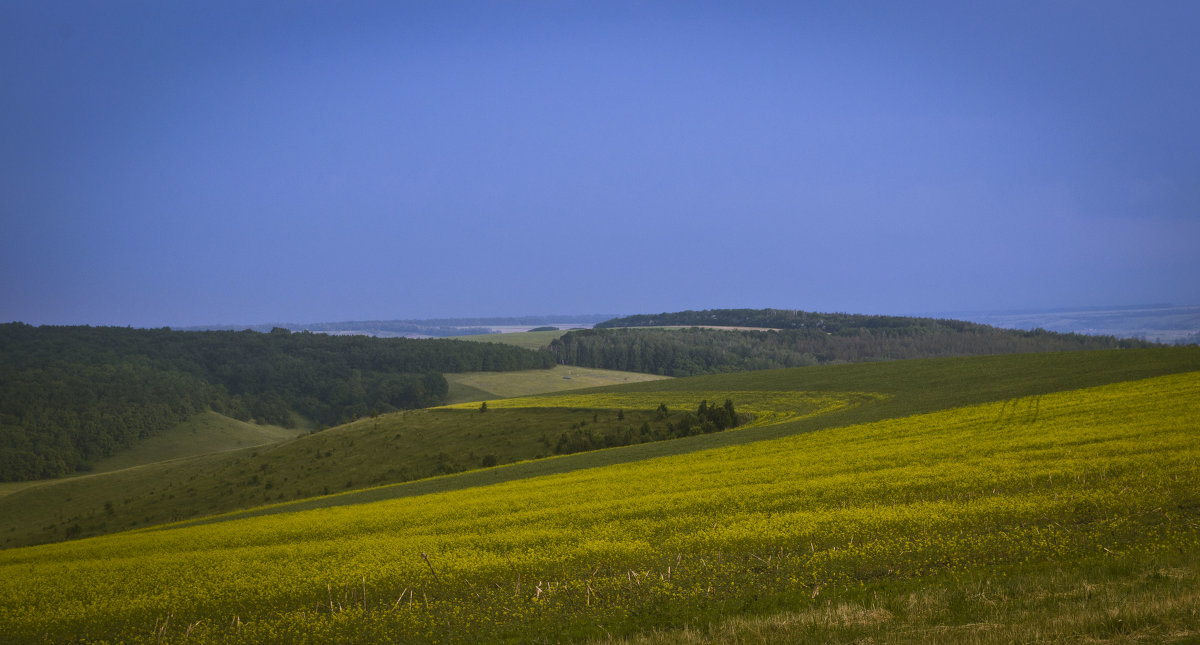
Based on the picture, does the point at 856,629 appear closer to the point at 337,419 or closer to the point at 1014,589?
the point at 1014,589

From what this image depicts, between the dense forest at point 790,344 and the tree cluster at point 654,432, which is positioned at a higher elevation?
the dense forest at point 790,344

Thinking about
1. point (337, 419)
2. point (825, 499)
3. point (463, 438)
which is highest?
point (825, 499)

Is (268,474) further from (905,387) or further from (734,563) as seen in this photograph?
(734,563)

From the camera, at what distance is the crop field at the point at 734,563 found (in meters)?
10.2

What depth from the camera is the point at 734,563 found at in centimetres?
1365

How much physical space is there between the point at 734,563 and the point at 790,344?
151 metres

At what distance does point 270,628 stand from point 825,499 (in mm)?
12639

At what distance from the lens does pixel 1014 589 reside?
1052 centimetres

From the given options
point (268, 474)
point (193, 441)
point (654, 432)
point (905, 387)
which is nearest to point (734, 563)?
point (654, 432)

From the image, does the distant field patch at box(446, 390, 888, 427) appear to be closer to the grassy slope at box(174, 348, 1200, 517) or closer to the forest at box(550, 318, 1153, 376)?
the grassy slope at box(174, 348, 1200, 517)

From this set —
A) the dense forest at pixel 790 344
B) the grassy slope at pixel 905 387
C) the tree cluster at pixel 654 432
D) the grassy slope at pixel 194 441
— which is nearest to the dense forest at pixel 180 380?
the grassy slope at pixel 194 441

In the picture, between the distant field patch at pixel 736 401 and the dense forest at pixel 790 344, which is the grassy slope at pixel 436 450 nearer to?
the distant field patch at pixel 736 401

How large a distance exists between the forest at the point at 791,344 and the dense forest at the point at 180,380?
56.4 ft

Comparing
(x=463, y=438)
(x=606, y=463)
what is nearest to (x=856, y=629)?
(x=606, y=463)
